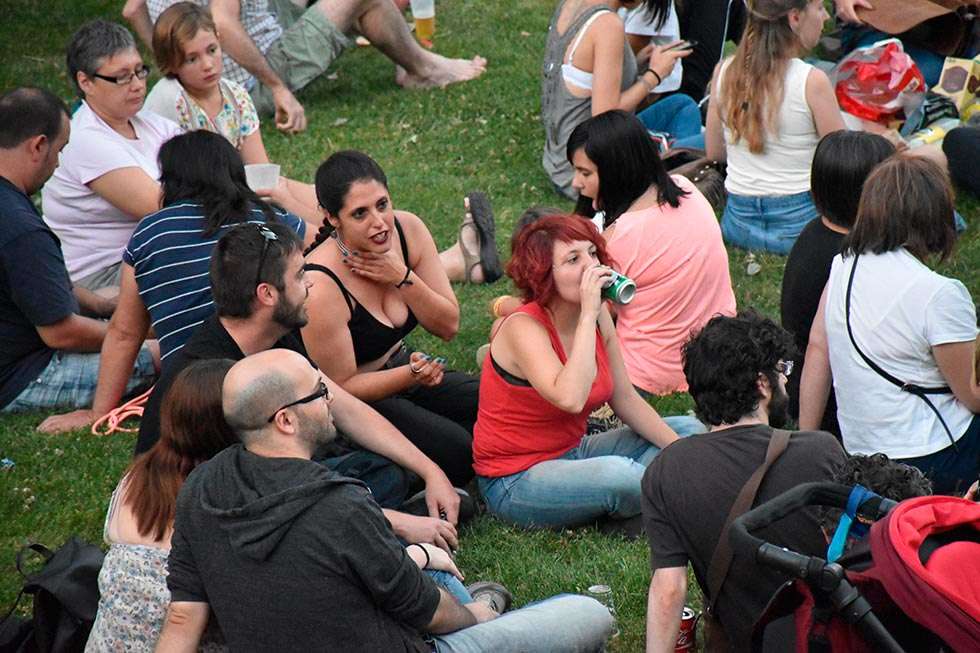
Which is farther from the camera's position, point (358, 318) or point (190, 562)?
point (358, 318)

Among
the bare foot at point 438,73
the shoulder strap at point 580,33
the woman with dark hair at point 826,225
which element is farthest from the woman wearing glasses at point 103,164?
the bare foot at point 438,73

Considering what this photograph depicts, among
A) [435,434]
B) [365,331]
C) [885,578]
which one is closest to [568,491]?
[435,434]

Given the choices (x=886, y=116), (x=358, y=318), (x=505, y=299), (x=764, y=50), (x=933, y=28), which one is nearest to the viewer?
(x=358, y=318)

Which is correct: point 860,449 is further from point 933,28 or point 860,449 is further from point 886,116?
point 933,28

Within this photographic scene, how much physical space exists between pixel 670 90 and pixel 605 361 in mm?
4123

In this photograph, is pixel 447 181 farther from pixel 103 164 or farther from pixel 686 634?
pixel 686 634

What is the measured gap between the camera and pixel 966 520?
292 cm

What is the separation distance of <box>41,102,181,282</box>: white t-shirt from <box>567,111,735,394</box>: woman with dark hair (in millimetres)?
2185

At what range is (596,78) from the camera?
7.61m

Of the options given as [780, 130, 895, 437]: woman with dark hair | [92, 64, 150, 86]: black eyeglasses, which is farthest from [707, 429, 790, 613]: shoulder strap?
[92, 64, 150, 86]: black eyeglasses

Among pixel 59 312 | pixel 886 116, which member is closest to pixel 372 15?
pixel 886 116

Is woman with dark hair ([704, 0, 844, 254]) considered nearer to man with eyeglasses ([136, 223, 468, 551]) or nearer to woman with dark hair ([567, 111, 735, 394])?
woman with dark hair ([567, 111, 735, 394])

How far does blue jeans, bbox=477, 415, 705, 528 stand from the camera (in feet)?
15.8

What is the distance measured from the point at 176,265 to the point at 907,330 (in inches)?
114
